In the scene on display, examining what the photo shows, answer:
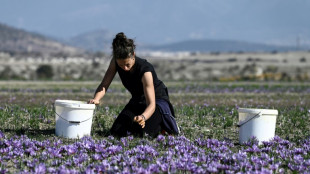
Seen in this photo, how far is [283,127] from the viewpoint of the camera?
12.7 meters

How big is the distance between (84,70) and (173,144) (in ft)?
192

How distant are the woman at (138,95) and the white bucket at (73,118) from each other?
1.42 ft

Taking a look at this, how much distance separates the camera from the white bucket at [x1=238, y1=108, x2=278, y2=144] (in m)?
10.1

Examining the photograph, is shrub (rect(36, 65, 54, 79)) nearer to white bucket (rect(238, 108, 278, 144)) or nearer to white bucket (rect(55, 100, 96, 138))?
white bucket (rect(55, 100, 96, 138))

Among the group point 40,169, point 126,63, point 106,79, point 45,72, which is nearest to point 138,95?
point 106,79

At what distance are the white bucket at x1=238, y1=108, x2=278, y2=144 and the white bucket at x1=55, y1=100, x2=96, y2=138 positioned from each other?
2663mm

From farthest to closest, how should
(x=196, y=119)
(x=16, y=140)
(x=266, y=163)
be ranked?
(x=196, y=119) < (x=16, y=140) < (x=266, y=163)

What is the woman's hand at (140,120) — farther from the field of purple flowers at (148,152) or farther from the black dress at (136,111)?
the black dress at (136,111)

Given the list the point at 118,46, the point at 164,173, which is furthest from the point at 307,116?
the point at 164,173

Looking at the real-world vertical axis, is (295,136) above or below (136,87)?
below

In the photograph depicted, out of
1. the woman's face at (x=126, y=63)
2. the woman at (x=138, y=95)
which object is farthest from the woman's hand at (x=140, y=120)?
the woman's face at (x=126, y=63)

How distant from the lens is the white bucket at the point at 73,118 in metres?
10.0

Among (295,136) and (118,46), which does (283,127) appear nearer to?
(295,136)

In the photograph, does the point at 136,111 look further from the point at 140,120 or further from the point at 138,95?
the point at 140,120
